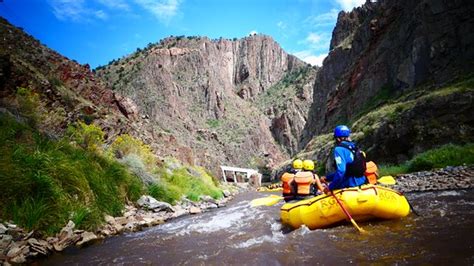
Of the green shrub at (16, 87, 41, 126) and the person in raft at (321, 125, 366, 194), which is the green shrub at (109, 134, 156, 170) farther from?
the person in raft at (321, 125, 366, 194)

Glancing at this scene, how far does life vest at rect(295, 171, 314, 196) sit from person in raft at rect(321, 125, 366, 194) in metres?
1.45

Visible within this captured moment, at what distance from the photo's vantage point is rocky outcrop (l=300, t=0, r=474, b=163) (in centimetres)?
2795

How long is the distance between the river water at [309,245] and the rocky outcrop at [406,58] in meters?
14.9

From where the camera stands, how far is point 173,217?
12.0 metres

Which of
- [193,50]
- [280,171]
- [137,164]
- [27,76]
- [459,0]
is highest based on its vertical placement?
[193,50]

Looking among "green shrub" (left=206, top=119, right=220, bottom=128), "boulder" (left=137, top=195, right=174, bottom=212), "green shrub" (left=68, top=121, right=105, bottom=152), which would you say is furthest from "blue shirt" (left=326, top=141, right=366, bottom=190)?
"green shrub" (left=206, top=119, right=220, bottom=128)

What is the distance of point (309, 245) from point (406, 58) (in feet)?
119

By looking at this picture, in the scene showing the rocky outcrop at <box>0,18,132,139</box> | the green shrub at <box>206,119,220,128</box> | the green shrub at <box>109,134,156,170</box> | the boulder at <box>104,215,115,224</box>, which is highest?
the green shrub at <box>206,119,220,128</box>

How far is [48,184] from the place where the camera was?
24.2 feet

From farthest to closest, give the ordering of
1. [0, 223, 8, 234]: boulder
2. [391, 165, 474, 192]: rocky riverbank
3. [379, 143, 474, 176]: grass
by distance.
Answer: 1. [379, 143, 474, 176]: grass
2. [391, 165, 474, 192]: rocky riverbank
3. [0, 223, 8, 234]: boulder

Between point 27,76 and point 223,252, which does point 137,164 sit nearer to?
point 27,76

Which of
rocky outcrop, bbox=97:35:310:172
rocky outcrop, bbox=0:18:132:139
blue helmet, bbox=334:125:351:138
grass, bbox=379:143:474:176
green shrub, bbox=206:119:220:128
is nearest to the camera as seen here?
blue helmet, bbox=334:125:351:138

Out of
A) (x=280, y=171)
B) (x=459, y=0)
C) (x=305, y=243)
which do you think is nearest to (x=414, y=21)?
(x=459, y=0)

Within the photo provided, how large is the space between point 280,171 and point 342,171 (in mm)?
54713
